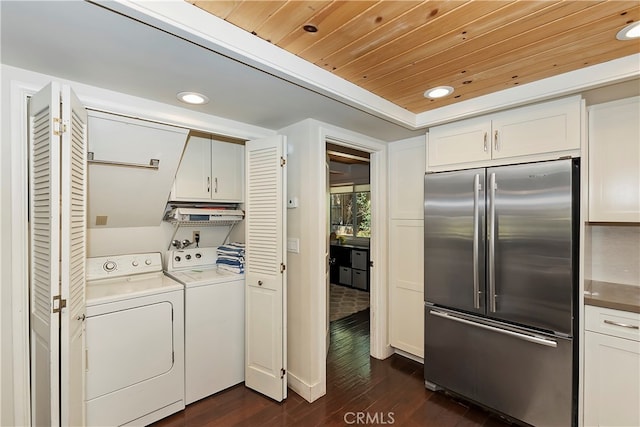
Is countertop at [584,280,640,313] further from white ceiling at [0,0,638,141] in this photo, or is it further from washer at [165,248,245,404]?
washer at [165,248,245,404]

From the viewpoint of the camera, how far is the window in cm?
607

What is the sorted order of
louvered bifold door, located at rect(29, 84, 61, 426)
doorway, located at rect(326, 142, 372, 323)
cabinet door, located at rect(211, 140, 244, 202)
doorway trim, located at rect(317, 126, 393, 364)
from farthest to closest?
doorway, located at rect(326, 142, 372, 323)
doorway trim, located at rect(317, 126, 393, 364)
cabinet door, located at rect(211, 140, 244, 202)
louvered bifold door, located at rect(29, 84, 61, 426)

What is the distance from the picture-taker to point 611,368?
1.74 meters

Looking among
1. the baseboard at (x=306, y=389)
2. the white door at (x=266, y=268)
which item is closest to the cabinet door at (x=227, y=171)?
the white door at (x=266, y=268)

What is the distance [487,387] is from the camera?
83.8 inches

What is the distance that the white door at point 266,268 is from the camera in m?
2.32

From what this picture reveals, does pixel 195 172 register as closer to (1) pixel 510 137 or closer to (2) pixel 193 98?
(2) pixel 193 98

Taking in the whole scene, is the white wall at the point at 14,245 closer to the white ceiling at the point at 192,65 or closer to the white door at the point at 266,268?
the white ceiling at the point at 192,65

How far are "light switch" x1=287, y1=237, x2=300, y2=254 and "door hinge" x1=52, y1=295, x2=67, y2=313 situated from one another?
59.1 inches

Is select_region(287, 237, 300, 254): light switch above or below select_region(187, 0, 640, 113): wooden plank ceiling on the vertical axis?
below

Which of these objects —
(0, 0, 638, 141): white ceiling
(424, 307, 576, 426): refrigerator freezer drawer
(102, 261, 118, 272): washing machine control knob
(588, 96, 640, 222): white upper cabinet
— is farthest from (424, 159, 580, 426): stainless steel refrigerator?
(102, 261, 118, 272): washing machine control knob

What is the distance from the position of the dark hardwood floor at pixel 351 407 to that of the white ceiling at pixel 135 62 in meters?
2.26

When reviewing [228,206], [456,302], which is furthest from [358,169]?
[456,302]

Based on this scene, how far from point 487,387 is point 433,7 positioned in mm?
2445
